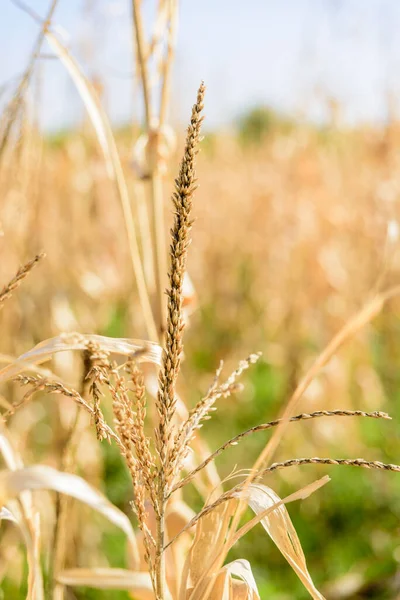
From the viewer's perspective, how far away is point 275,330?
2.50 metres

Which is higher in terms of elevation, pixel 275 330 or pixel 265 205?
pixel 265 205

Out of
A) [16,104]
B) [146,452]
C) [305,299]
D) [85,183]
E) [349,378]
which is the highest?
[85,183]

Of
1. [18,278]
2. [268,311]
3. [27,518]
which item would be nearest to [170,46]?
[18,278]

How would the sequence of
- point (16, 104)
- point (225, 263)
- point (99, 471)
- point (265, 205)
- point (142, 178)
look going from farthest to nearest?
point (225, 263), point (265, 205), point (99, 471), point (142, 178), point (16, 104)

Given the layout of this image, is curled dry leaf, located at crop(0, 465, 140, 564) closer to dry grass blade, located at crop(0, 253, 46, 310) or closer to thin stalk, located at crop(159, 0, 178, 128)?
dry grass blade, located at crop(0, 253, 46, 310)

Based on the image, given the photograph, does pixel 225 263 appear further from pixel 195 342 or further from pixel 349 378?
pixel 349 378

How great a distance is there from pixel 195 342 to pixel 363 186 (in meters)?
0.91

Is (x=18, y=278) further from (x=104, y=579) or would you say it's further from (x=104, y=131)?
(x=104, y=131)

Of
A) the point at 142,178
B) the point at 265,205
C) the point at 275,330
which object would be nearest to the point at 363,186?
the point at 265,205

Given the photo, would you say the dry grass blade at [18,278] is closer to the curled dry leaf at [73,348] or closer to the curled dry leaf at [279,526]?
the curled dry leaf at [73,348]

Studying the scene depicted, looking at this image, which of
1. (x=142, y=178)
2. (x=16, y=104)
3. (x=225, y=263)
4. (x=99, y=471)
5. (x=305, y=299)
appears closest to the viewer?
(x=16, y=104)

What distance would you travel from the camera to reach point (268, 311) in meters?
2.51

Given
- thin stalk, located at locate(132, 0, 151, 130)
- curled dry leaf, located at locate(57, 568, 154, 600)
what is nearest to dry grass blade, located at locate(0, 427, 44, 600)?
curled dry leaf, located at locate(57, 568, 154, 600)

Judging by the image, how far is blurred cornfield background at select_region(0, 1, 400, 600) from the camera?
1.22 m
